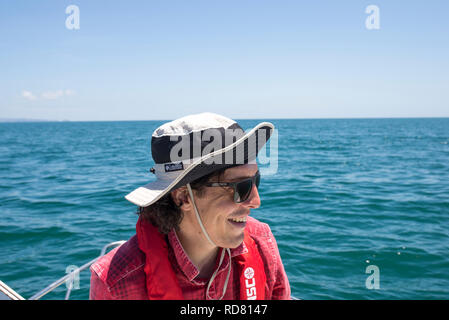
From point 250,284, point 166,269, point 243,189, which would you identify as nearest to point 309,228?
point 250,284

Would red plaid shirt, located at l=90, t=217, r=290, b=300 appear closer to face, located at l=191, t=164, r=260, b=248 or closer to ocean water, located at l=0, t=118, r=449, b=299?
face, located at l=191, t=164, r=260, b=248

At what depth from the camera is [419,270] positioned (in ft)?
20.2

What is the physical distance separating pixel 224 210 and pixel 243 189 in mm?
139

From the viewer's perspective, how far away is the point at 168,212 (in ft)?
5.50

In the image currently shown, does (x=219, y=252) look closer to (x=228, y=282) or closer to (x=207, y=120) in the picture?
(x=228, y=282)

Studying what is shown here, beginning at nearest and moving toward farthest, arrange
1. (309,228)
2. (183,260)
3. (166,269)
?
(166,269)
(183,260)
(309,228)

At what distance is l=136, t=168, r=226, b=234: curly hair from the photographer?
165 cm

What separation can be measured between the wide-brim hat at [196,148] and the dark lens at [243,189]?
0.10 metres

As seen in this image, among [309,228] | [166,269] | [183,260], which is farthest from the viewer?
[309,228]

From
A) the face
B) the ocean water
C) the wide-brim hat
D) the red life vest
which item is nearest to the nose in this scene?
the face

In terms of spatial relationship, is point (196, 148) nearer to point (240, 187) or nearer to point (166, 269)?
point (240, 187)

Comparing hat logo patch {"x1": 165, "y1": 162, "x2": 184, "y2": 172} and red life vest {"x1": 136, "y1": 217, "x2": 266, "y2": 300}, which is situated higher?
hat logo patch {"x1": 165, "y1": 162, "x2": 184, "y2": 172}

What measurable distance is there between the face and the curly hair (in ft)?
0.12
